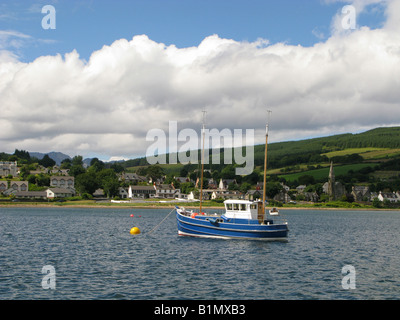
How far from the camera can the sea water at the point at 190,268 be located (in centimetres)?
2575

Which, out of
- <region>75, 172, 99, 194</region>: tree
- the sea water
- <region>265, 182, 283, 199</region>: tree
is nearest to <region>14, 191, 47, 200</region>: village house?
<region>75, 172, 99, 194</region>: tree

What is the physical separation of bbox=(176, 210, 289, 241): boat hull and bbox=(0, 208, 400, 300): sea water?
1.01 metres

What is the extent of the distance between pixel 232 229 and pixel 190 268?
17.9 meters

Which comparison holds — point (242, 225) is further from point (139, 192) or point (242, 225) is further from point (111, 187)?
point (139, 192)

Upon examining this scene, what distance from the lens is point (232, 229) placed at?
5047cm

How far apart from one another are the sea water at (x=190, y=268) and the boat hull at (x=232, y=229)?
1007mm

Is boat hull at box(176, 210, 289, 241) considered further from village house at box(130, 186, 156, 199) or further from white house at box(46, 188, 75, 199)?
village house at box(130, 186, 156, 199)

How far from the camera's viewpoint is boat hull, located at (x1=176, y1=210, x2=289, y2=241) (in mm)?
49438

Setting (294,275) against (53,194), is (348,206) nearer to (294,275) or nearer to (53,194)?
(53,194)

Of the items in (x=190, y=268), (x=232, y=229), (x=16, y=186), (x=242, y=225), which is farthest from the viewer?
(x=16, y=186)

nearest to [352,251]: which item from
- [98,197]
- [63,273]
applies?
[63,273]

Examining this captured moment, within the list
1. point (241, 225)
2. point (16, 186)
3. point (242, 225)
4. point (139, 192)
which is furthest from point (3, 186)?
point (242, 225)

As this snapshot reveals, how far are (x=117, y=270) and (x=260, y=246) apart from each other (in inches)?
774
